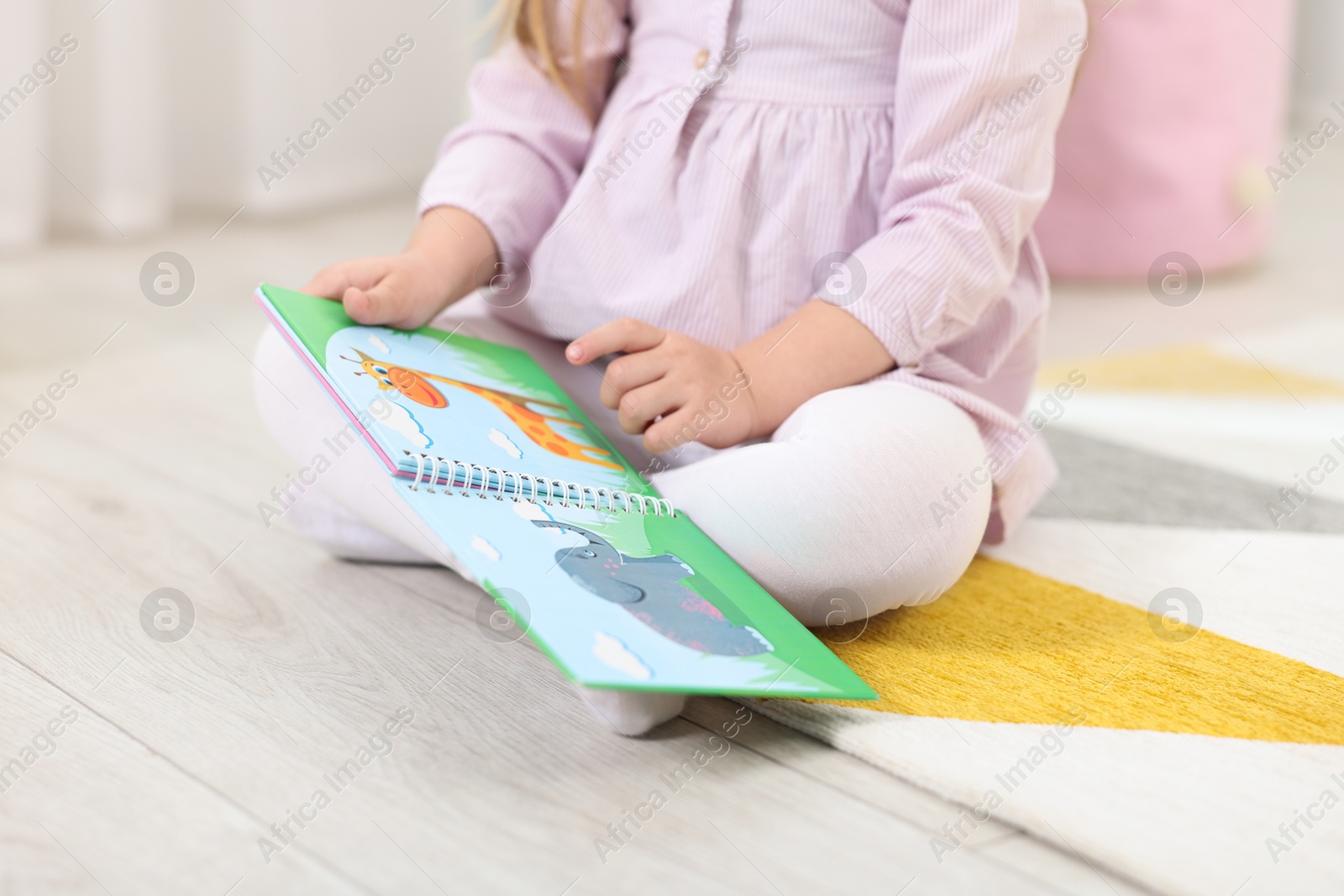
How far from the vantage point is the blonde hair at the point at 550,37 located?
0.76 m

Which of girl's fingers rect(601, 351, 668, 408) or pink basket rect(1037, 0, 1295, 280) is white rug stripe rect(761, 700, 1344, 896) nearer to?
girl's fingers rect(601, 351, 668, 408)

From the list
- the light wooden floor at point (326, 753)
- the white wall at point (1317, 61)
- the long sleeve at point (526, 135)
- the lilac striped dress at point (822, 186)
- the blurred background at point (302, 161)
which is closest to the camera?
the light wooden floor at point (326, 753)

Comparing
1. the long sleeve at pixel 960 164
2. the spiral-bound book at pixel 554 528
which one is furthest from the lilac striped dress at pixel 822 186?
the spiral-bound book at pixel 554 528

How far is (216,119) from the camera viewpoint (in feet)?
5.51

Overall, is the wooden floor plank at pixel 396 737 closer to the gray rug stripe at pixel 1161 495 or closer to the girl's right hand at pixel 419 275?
the girl's right hand at pixel 419 275

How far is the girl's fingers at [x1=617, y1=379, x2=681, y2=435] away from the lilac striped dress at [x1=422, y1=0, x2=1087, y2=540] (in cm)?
8

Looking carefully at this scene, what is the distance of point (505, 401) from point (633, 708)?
0.63 feet

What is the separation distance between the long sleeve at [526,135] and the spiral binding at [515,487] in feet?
0.76

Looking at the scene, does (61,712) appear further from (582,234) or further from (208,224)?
(208,224)

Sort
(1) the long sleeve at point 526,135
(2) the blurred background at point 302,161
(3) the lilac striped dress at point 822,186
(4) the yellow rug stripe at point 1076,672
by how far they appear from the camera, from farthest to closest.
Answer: (2) the blurred background at point 302,161
(1) the long sleeve at point 526,135
(3) the lilac striped dress at point 822,186
(4) the yellow rug stripe at point 1076,672

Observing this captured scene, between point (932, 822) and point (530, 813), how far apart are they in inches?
5.9

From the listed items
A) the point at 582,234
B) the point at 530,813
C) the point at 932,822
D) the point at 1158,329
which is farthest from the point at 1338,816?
the point at 1158,329

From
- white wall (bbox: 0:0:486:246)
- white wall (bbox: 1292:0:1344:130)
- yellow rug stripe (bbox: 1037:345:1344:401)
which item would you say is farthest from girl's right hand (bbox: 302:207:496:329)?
white wall (bbox: 1292:0:1344:130)

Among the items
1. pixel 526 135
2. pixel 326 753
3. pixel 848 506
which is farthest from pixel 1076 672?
pixel 526 135
